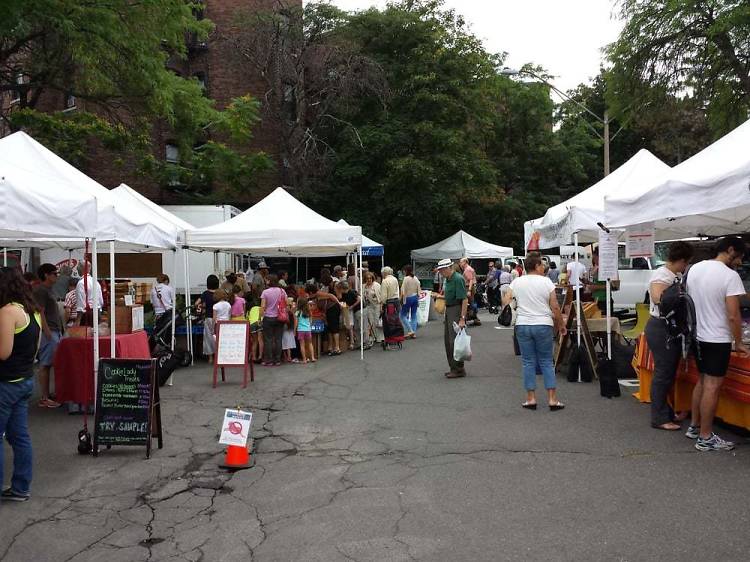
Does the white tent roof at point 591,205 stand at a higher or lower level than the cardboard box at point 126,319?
higher

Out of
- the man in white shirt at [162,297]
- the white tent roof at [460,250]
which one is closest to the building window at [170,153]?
the white tent roof at [460,250]

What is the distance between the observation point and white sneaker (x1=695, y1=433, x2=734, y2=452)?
593 cm

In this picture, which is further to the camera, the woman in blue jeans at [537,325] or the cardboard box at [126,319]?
the cardboard box at [126,319]

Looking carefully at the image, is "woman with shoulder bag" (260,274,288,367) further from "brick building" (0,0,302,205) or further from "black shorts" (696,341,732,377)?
"brick building" (0,0,302,205)

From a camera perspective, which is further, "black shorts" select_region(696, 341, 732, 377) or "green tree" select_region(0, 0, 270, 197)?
"green tree" select_region(0, 0, 270, 197)

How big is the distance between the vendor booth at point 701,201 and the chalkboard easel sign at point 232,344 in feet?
18.4

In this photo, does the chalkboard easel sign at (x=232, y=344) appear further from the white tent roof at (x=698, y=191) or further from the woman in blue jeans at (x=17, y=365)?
the white tent roof at (x=698, y=191)

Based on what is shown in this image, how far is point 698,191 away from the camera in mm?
6180

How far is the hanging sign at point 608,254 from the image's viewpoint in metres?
9.83

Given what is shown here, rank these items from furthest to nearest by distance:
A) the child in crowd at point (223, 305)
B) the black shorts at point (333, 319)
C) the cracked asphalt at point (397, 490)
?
the black shorts at point (333, 319), the child in crowd at point (223, 305), the cracked asphalt at point (397, 490)

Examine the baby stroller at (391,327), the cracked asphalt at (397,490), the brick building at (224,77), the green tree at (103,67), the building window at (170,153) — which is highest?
the brick building at (224,77)

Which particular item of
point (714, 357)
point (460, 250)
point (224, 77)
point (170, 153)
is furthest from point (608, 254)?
point (224, 77)

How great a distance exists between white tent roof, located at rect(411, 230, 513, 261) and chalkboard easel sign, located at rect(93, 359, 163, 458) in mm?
22194

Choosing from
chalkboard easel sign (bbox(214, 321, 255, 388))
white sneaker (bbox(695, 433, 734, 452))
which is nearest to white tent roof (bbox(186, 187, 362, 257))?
chalkboard easel sign (bbox(214, 321, 255, 388))
